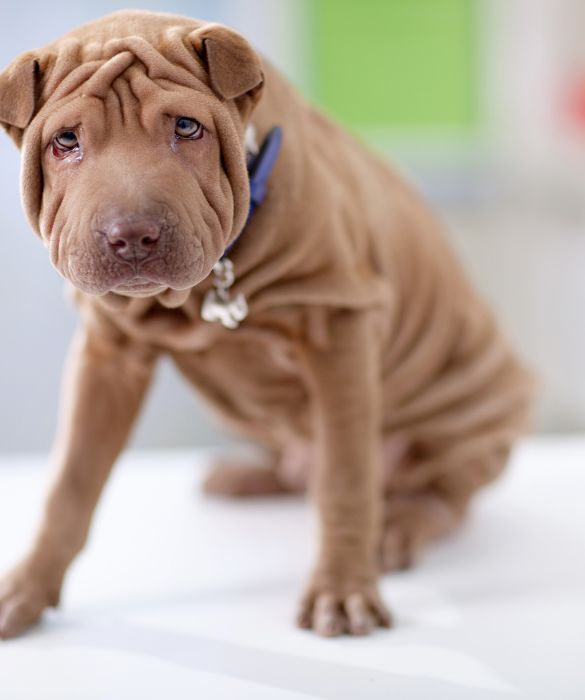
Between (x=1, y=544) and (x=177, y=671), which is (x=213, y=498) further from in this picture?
(x=177, y=671)

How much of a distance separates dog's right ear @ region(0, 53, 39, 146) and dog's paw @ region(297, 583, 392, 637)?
0.66 meters

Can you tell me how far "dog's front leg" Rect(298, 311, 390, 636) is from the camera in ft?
4.03

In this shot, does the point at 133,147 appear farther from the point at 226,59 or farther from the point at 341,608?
the point at 341,608

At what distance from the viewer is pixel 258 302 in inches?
46.1

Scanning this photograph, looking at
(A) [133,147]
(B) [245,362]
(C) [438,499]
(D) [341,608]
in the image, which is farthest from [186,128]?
(C) [438,499]

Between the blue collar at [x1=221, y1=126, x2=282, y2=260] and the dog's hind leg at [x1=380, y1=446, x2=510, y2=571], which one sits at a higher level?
the blue collar at [x1=221, y1=126, x2=282, y2=260]

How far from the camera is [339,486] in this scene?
4.05ft

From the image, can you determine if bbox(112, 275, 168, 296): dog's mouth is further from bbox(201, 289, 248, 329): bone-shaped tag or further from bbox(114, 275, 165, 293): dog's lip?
bbox(201, 289, 248, 329): bone-shaped tag

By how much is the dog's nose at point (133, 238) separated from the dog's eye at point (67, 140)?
113 mm

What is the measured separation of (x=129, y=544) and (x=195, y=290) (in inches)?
20.6

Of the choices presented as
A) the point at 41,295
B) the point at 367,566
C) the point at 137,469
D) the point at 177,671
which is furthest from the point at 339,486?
the point at 41,295

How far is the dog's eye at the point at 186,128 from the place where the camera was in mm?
964

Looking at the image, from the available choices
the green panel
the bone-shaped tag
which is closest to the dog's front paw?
the bone-shaped tag

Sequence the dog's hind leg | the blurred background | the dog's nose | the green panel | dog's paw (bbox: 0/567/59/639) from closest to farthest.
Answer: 1. the dog's nose
2. dog's paw (bbox: 0/567/59/639)
3. the dog's hind leg
4. the blurred background
5. the green panel
